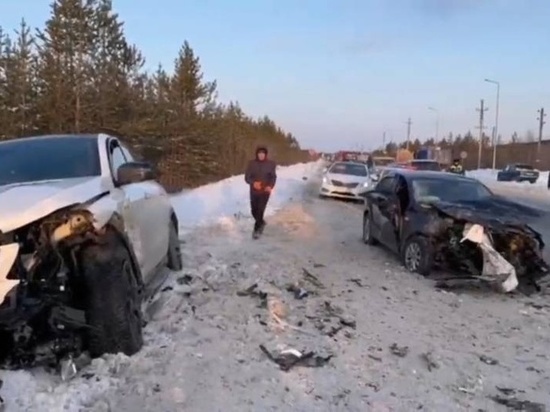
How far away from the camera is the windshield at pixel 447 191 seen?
32.0 feet

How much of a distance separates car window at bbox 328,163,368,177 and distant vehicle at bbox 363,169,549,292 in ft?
52.9

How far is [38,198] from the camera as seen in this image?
4.35 m

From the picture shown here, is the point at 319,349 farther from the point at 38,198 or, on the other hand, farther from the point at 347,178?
the point at 347,178

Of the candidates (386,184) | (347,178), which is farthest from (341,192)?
(386,184)

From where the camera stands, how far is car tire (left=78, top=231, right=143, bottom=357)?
178 inches

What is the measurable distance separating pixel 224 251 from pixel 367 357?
5.46 meters

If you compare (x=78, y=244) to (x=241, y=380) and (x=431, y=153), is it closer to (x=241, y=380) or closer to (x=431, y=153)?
(x=241, y=380)

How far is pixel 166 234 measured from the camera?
7645 mm

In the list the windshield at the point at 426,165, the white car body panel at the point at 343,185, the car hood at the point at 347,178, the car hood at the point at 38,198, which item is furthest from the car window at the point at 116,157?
the windshield at the point at 426,165

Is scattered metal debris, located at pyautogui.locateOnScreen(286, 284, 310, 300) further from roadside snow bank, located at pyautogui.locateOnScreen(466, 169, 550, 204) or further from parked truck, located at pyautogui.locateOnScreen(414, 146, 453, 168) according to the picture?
parked truck, located at pyautogui.locateOnScreen(414, 146, 453, 168)

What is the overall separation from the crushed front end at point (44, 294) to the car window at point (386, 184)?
24.4 ft

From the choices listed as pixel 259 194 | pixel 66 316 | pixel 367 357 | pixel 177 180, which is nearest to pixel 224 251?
pixel 259 194

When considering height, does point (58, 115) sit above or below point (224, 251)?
above

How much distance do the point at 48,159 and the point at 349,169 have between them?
21761mm
